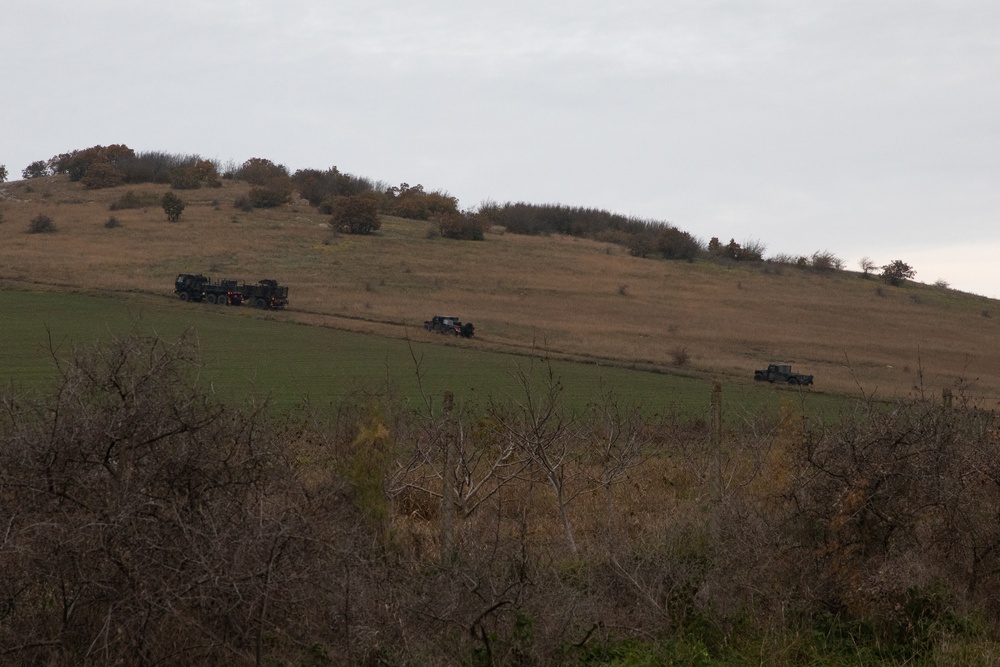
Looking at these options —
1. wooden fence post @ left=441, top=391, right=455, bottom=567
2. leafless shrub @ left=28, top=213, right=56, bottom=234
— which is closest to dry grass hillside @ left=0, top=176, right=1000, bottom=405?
leafless shrub @ left=28, top=213, right=56, bottom=234

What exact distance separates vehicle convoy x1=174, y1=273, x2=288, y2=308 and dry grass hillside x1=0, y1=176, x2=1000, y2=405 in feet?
4.32

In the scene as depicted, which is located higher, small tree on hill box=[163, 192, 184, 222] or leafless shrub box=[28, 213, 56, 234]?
small tree on hill box=[163, 192, 184, 222]

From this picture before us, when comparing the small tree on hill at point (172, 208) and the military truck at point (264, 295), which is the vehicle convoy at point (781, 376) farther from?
the small tree on hill at point (172, 208)

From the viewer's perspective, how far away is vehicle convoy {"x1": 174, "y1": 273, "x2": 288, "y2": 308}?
56031mm

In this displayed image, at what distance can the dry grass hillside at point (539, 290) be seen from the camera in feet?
175

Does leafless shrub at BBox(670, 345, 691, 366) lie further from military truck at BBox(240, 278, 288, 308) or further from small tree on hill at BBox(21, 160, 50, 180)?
small tree on hill at BBox(21, 160, 50, 180)

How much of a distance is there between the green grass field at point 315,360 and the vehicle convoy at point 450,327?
1.17m

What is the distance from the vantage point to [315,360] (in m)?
38.0

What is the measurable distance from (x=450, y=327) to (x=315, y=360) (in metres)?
14.0

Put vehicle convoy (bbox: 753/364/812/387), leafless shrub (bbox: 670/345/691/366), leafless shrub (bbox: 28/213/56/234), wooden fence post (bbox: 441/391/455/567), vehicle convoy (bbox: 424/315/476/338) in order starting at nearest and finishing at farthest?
1. wooden fence post (bbox: 441/391/455/567)
2. vehicle convoy (bbox: 753/364/812/387)
3. leafless shrub (bbox: 670/345/691/366)
4. vehicle convoy (bbox: 424/315/476/338)
5. leafless shrub (bbox: 28/213/56/234)

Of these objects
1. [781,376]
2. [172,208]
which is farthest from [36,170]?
[781,376]

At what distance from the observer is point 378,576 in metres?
7.00

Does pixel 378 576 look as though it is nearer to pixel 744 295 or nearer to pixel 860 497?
pixel 860 497

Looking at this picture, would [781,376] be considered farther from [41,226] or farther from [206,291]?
[41,226]
